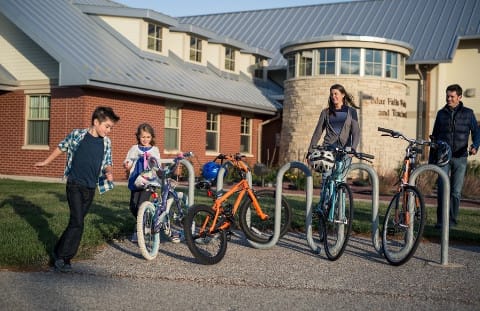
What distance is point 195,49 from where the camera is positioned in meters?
23.2

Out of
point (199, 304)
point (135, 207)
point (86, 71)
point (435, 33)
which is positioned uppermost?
point (435, 33)

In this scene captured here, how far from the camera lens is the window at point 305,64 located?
22.0 meters

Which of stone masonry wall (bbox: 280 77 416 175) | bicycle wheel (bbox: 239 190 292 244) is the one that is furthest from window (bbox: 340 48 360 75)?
bicycle wheel (bbox: 239 190 292 244)

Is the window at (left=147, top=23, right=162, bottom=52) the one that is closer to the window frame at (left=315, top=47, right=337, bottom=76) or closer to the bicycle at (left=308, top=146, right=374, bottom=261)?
the window frame at (left=315, top=47, right=337, bottom=76)

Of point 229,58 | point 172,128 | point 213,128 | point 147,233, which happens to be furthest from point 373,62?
point 147,233

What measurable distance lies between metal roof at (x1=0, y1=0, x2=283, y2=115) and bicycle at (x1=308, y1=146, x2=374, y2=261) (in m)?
10.4

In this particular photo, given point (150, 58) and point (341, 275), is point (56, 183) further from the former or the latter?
point (341, 275)

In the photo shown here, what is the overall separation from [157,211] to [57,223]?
8.10ft

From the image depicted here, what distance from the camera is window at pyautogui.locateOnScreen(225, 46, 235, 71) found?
25078 mm

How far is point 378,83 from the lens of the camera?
21.4 m

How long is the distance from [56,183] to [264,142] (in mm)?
11958

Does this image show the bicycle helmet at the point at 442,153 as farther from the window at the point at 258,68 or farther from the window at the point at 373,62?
the window at the point at 258,68

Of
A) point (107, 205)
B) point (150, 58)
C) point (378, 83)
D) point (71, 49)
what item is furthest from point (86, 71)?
point (378, 83)

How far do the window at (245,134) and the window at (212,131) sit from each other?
6.42 ft
